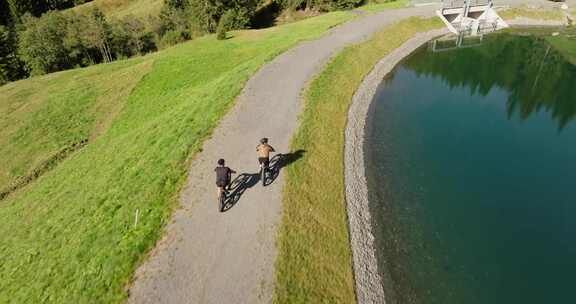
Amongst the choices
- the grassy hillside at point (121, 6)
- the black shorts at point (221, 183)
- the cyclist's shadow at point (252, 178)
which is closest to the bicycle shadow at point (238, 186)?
the cyclist's shadow at point (252, 178)

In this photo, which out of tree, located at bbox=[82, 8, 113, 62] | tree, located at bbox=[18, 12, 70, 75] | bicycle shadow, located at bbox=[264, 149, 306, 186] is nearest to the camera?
bicycle shadow, located at bbox=[264, 149, 306, 186]

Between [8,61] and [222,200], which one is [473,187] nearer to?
[222,200]

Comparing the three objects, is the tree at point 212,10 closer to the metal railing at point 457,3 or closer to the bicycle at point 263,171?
the metal railing at point 457,3

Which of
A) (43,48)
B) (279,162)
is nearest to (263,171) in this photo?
(279,162)

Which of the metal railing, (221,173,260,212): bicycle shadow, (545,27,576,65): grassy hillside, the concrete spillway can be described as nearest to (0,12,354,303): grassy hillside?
(221,173,260,212): bicycle shadow

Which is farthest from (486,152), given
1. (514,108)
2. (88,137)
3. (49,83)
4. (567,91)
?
(49,83)

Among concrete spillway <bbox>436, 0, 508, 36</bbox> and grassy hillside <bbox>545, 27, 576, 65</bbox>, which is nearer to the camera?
grassy hillside <bbox>545, 27, 576, 65</bbox>

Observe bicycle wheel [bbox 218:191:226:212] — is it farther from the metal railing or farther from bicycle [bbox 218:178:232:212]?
the metal railing

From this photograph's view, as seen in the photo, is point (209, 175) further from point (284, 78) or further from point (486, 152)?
point (486, 152)
